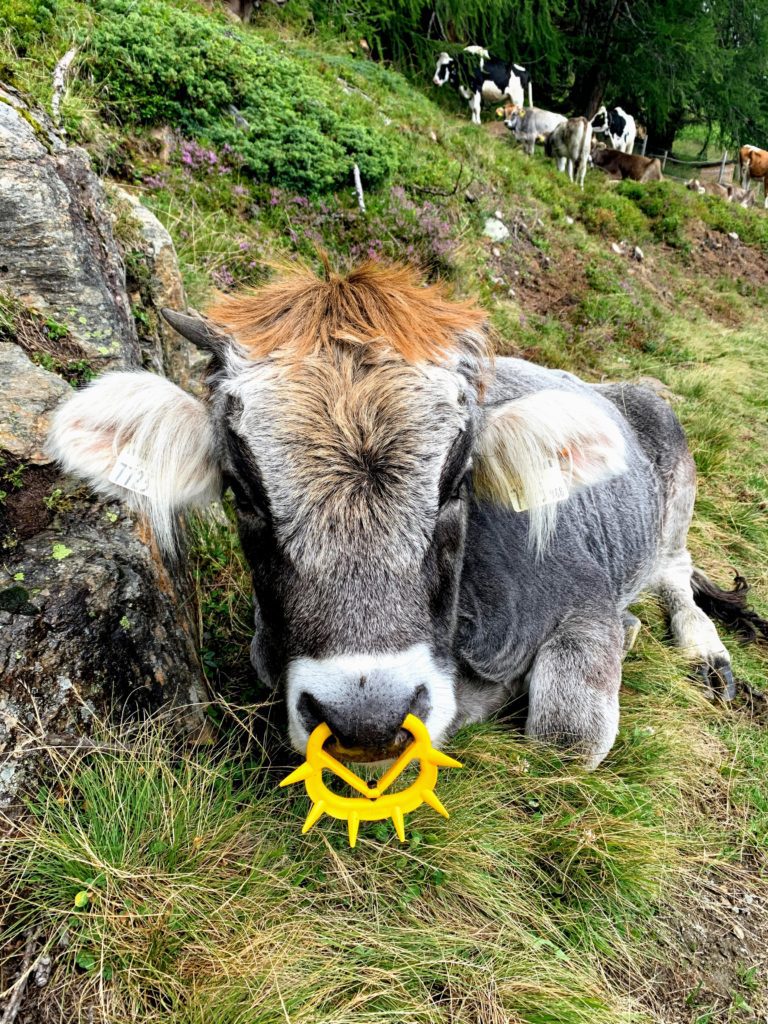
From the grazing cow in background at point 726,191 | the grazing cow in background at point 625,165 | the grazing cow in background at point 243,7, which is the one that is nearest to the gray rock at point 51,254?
the grazing cow in background at point 243,7

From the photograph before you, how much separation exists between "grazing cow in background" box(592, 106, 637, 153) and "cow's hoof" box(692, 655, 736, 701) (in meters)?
23.3

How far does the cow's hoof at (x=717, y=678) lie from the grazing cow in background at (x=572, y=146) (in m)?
14.6

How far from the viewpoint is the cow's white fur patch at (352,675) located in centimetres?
188

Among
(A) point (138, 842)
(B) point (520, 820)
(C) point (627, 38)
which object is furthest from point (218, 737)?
(C) point (627, 38)

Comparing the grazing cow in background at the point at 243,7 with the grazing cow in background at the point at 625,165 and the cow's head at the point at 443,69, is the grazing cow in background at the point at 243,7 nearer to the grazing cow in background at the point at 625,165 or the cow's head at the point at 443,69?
the cow's head at the point at 443,69

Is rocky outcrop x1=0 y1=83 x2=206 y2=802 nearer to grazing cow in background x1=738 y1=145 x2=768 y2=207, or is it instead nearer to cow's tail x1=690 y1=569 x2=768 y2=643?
cow's tail x1=690 y1=569 x2=768 y2=643

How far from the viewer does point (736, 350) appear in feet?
35.9

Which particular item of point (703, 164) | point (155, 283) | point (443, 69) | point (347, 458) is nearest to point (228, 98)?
point (155, 283)

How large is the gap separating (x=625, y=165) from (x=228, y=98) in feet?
55.3

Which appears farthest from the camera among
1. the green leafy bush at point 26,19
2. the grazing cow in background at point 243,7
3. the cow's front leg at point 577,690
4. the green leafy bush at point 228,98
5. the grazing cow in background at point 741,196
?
the grazing cow in background at point 741,196

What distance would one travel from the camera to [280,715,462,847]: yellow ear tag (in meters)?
1.97

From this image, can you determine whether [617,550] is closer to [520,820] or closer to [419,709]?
[520,820]

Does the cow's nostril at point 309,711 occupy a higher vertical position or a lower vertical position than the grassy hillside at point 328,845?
higher

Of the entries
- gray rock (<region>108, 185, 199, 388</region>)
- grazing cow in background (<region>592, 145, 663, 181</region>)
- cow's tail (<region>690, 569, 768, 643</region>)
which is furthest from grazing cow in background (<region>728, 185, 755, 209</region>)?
gray rock (<region>108, 185, 199, 388</region>)
